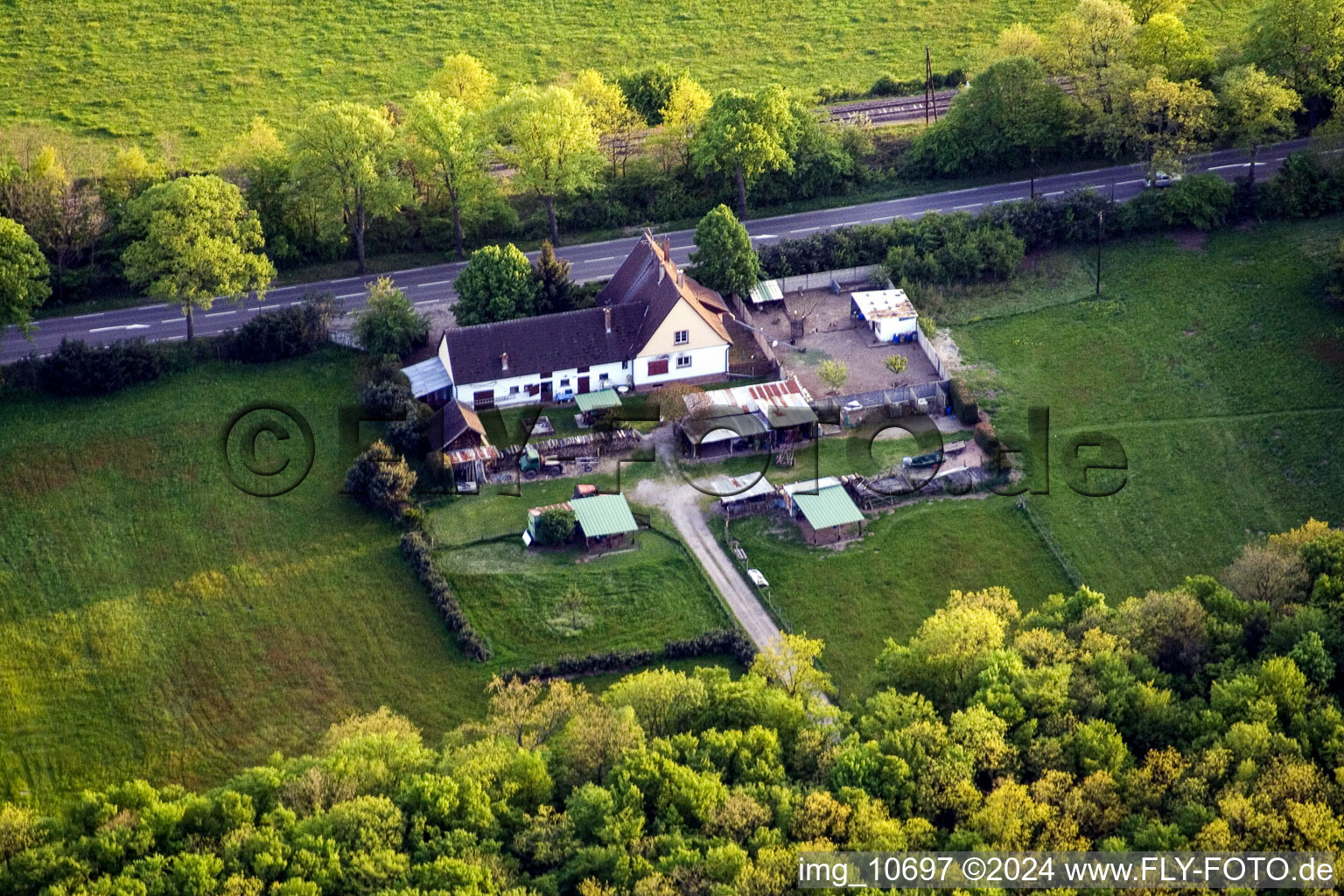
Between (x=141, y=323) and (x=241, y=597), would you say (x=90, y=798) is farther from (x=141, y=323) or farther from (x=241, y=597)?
(x=141, y=323)

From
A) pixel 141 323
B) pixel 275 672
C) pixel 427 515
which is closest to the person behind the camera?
pixel 275 672

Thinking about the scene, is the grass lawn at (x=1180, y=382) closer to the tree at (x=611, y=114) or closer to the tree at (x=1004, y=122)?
the tree at (x=1004, y=122)

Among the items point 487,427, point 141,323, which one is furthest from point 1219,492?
point 141,323

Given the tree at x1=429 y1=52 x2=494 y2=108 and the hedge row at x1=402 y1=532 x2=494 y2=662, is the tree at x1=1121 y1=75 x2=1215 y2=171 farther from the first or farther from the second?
the hedge row at x1=402 y1=532 x2=494 y2=662

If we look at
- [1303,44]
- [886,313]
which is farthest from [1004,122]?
[886,313]

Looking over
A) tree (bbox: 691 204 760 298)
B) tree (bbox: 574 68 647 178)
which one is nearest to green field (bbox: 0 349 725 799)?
tree (bbox: 691 204 760 298)
